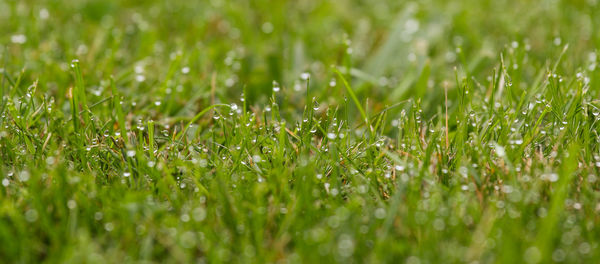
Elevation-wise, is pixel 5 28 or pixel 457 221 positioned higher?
pixel 5 28

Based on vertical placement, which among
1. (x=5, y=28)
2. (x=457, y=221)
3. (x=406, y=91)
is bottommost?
(x=406, y=91)

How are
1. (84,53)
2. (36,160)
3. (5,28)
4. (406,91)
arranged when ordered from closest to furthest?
(36,160) → (406,91) → (84,53) → (5,28)

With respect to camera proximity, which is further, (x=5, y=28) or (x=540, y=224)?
(x=5, y=28)

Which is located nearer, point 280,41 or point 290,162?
point 290,162

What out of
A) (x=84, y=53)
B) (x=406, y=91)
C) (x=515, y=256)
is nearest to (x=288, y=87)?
(x=406, y=91)

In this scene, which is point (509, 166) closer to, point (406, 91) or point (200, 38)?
point (406, 91)

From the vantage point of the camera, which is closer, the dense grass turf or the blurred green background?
the dense grass turf

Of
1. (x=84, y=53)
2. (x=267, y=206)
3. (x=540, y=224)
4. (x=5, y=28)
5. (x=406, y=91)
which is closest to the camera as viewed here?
(x=540, y=224)

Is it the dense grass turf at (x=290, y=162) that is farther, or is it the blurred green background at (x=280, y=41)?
the blurred green background at (x=280, y=41)
